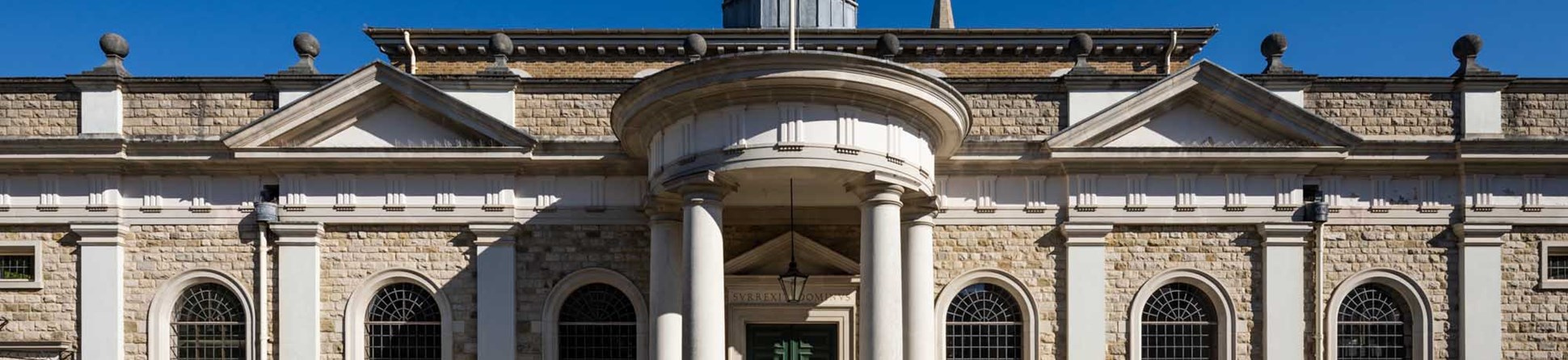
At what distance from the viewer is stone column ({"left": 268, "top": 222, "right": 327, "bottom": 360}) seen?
12.7 metres

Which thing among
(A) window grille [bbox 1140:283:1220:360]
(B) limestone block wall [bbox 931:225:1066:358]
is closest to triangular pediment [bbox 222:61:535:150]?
(B) limestone block wall [bbox 931:225:1066:358]

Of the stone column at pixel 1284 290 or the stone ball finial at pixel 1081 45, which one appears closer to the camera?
the stone column at pixel 1284 290

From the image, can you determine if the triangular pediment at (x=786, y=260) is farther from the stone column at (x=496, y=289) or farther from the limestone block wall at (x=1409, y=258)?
the limestone block wall at (x=1409, y=258)

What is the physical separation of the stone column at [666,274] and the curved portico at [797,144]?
436mm

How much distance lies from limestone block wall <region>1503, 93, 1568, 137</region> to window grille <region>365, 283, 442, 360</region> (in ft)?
46.5

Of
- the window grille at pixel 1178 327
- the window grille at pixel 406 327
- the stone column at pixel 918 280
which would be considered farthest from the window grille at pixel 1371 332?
the window grille at pixel 406 327

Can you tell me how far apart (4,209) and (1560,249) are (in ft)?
65.5

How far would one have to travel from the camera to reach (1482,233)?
12773mm

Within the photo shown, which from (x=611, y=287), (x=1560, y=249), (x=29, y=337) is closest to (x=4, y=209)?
(x=29, y=337)

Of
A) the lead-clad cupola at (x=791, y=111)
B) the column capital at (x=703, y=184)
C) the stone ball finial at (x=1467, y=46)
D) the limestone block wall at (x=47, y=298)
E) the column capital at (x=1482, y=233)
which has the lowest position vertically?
the limestone block wall at (x=47, y=298)

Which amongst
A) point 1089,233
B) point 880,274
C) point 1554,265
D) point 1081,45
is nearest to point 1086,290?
point 1089,233

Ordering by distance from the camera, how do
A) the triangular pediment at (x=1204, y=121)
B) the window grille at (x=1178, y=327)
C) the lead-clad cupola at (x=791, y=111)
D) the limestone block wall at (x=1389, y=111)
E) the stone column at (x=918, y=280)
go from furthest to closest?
the limestone block wall at (x=1389, y=111) → the window grille at (x=1178, y=327) → the triangular pediment at (x=1204, y=121) → the stone column at (x=918, y=280) → the lead-clad cupola at (x=791, y=111)

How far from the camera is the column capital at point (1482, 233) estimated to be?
41.8ft

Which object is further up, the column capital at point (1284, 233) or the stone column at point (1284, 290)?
the column capital at point (1284, 233)
